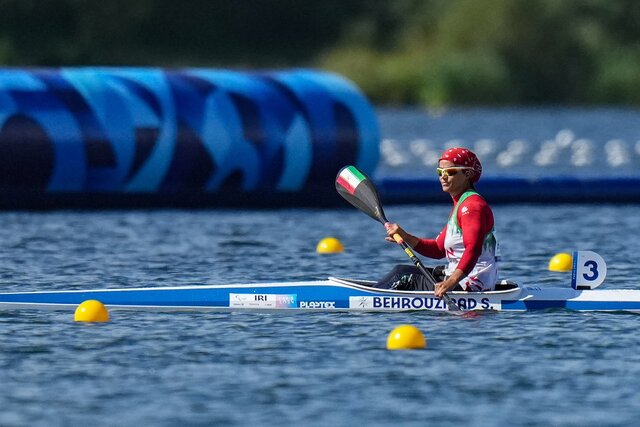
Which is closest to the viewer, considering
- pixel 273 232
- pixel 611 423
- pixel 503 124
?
pixel 611 423

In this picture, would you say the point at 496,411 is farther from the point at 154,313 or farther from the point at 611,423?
the point at 154,313

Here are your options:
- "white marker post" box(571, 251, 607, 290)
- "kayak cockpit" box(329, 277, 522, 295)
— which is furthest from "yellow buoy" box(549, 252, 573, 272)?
"kayak cockpit" box(329, 277, 522, 295)

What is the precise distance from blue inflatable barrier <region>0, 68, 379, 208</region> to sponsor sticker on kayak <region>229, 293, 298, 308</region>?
11.2 m

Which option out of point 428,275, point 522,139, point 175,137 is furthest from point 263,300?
point 522,139

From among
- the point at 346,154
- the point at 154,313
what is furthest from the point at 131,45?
the point at 154,313

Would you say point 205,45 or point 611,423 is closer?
point 611,423

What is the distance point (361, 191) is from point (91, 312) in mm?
3347

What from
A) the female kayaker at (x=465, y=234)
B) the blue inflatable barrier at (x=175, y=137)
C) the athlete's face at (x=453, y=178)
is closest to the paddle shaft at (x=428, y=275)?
the female kayaker at (x=465, y=234)

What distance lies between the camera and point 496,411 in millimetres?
12305

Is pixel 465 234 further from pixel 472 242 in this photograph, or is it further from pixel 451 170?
pixel 451 170

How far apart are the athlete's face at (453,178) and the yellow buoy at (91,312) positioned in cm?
344

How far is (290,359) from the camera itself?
567 inches

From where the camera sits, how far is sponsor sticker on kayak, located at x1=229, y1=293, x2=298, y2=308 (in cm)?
1677

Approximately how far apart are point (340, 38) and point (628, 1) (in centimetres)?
2196
